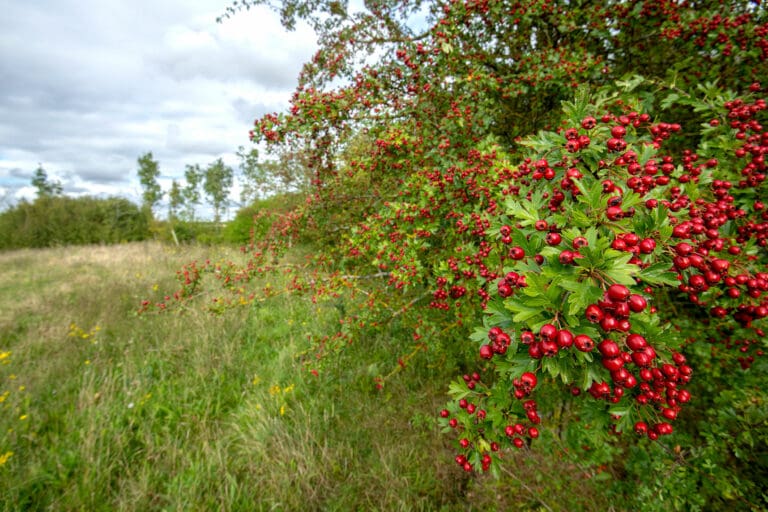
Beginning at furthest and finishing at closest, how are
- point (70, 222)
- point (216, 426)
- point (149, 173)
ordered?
point (149, 173) < point (70, 222) < point (216, 426)

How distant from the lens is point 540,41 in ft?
11.0

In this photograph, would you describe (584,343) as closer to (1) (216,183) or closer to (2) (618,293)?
(2) (618,293)

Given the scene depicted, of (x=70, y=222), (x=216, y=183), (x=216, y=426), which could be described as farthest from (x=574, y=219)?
(x=216, y=183)

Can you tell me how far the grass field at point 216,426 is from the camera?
8.11 feet

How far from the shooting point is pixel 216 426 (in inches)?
129

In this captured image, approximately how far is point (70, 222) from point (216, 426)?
20.2 meters

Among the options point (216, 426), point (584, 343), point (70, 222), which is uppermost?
point (70, 222)

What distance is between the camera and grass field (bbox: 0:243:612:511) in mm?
2473

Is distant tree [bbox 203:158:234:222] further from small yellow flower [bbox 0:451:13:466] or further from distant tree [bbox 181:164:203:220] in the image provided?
small yellow flower [bbox 0:451:13:466]

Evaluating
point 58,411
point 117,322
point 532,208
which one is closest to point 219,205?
point 117,322

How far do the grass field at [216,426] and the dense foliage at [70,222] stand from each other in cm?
1408

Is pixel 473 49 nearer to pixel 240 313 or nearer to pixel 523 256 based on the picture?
pixel 523 256

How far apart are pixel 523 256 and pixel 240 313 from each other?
5596mm

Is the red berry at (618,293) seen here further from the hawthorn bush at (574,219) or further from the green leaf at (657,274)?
the green leaf at (657,274)
